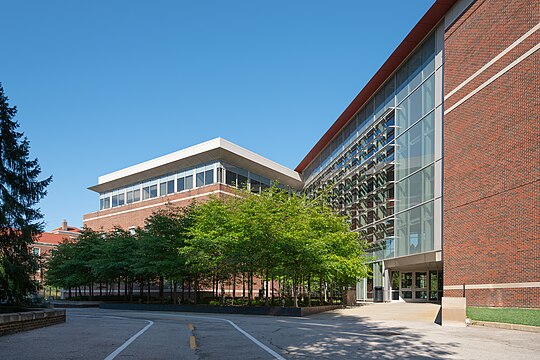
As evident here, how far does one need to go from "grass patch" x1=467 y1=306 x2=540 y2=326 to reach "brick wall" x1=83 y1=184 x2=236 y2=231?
3220cm

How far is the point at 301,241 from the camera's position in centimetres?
2916

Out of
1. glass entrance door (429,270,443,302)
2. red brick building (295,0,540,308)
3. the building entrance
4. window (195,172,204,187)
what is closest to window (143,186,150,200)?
window (195,172,204,187)

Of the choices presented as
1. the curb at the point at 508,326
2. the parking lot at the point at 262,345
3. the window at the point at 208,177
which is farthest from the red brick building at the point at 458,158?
the window at the point at 208,177

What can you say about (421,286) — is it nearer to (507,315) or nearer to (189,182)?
(507,315)

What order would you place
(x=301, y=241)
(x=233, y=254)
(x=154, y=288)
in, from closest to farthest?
(x=301, y=241)
(x=233, y=254)
(x=154, y=288)

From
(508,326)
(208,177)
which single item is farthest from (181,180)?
(508,326)

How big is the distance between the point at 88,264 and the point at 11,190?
24033mm

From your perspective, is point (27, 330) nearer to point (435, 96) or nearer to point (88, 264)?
point (435, 96)

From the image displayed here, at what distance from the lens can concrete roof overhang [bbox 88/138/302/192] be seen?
5538 centimetres

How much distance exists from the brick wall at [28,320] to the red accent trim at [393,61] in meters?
24.8

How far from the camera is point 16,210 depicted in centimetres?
2373

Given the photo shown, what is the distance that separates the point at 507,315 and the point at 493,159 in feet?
23.3

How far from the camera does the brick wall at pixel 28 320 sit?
15914mm

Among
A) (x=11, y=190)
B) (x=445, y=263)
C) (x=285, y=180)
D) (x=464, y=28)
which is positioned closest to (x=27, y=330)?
(x=11, y=190)
